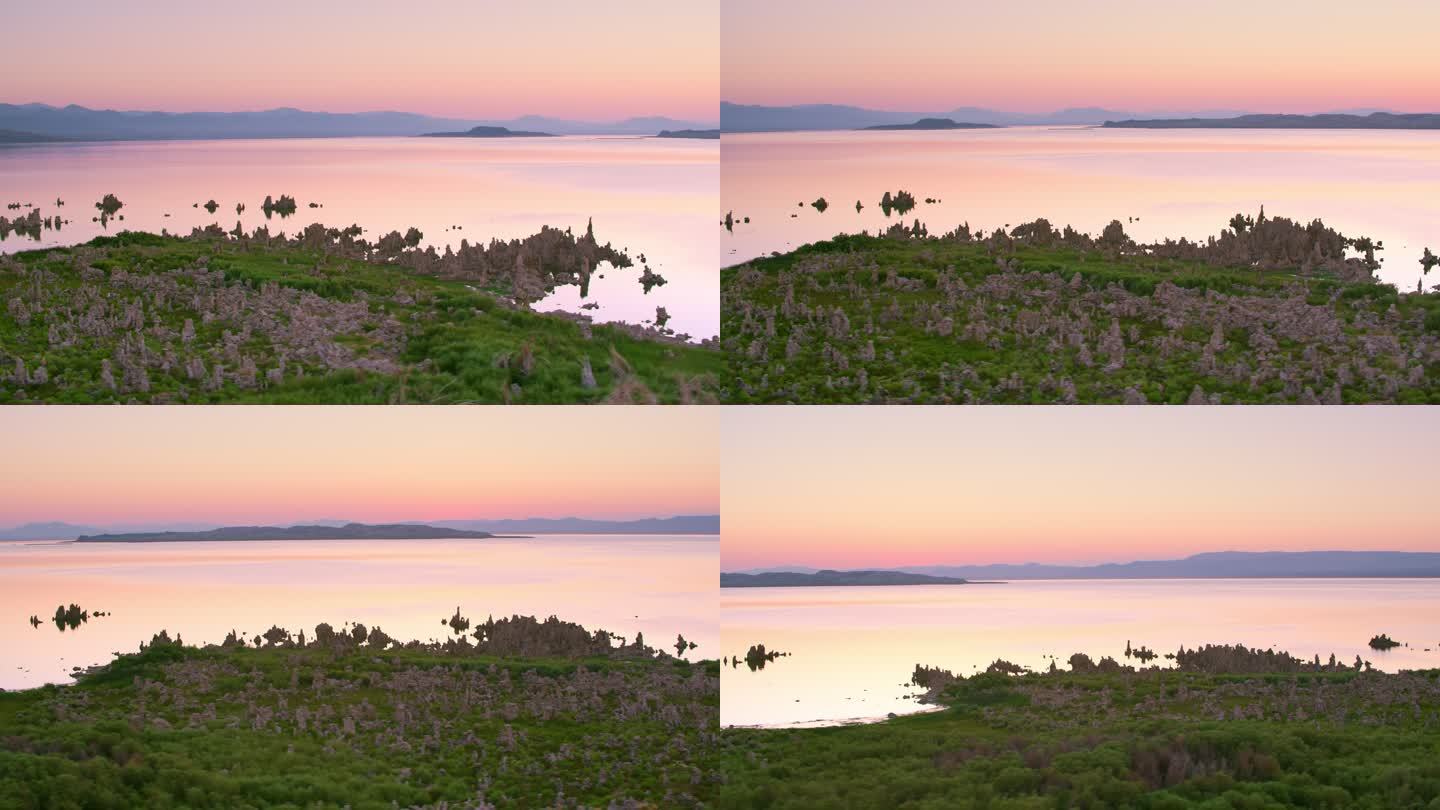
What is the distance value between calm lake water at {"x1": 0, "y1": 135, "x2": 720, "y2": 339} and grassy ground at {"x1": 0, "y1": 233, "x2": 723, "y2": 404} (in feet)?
2.17

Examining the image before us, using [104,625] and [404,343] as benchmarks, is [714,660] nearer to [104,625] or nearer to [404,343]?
[404,343]

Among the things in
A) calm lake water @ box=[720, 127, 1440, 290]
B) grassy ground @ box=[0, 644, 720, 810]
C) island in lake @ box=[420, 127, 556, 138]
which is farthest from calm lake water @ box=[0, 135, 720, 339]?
grassy ground @ box=[0, 644, 720, 810]

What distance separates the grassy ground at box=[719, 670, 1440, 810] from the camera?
14.9 meters

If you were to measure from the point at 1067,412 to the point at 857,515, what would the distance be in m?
2.70

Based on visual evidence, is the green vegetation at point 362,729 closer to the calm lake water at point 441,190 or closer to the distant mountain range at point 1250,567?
the calm lake water at point 441,190

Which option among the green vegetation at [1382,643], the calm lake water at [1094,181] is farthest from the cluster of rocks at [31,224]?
the green vegetation at [1382,643]

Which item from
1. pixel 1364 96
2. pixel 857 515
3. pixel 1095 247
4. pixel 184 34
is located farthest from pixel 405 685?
pixel 1364 96

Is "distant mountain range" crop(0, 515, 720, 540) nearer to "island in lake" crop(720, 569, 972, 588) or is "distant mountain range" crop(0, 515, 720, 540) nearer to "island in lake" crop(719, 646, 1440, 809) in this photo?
"island in lake" crop(720, 569, 972, 588)

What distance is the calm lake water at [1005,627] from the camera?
16344mm

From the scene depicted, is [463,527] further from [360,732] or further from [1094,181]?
[1094,181]

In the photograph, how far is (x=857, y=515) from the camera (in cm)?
1708

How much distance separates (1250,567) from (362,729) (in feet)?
35.8

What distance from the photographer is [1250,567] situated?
18375mm

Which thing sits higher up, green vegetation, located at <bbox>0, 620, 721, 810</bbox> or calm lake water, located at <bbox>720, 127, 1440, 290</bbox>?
calm lake water, located at <bbox>720, 127, 1440, 290</bbox>
